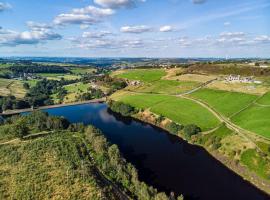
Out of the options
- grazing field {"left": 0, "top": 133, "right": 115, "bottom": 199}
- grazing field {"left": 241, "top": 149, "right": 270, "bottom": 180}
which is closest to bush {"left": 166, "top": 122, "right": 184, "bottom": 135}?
grazing field {"left": 241, "top": 149, "right": 270, "bottom": 180}

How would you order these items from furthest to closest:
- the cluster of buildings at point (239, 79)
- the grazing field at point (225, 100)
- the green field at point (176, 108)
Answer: the cluster of buildings at point (239, 79), the grazing field at point (225, 100), the green field at point (176, 108)

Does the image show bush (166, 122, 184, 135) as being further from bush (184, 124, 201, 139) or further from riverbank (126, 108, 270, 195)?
bush (184, 124, 201, 139)

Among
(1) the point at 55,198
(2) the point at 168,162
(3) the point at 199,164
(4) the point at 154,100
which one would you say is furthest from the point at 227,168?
(4) the point at 154,100

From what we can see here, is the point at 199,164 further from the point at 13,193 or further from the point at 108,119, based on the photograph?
the point at 108,119

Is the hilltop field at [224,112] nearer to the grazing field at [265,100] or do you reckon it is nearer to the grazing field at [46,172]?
the grazing field at [265,100]

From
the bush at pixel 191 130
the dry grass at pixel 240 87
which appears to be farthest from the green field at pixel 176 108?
the dry grass at pixel 240 87

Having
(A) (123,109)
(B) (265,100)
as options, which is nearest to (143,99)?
(A) (123,109)

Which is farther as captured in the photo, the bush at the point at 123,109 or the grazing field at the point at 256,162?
the bush at the point at 123,109
